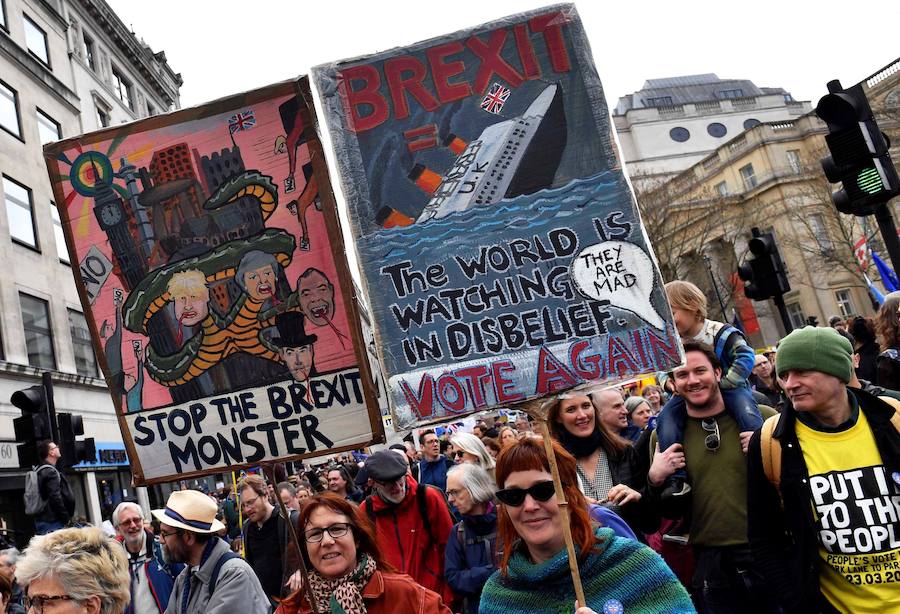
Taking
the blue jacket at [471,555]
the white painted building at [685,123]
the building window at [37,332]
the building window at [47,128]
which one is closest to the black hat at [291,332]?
the blue jacket at [471,555]

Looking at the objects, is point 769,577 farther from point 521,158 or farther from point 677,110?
point 677,110

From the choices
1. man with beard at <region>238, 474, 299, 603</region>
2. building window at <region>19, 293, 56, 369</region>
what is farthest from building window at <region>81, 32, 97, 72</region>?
man with beard at <region>238, 474, 299, 603</region>

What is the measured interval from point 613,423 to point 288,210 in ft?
8.00

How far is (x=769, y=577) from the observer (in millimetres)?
3615

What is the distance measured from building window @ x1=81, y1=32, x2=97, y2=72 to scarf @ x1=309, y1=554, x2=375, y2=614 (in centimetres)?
3261

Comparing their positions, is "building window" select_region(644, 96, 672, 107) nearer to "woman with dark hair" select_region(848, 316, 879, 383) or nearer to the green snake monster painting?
"woman with dark hair" select_region(848, 316, 879, 383)

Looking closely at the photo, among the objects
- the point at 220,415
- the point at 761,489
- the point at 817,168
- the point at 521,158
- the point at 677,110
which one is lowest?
the point at 761,489

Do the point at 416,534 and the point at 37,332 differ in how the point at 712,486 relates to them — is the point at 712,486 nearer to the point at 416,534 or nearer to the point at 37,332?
the point at 416,534

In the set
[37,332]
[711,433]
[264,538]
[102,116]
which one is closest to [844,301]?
[102,116]

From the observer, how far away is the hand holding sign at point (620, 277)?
3.48 metres

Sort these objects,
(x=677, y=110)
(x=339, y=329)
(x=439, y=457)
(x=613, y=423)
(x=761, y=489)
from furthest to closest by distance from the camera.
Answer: (x=677, y=110) → (x=439, y=457) → (x=613, y=423) → (x=339, y=329) → (x=761, y=489)

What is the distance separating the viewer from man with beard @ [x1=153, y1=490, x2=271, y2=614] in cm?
450

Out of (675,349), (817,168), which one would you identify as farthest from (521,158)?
(817,168)

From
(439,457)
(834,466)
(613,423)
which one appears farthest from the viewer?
(439,457)
